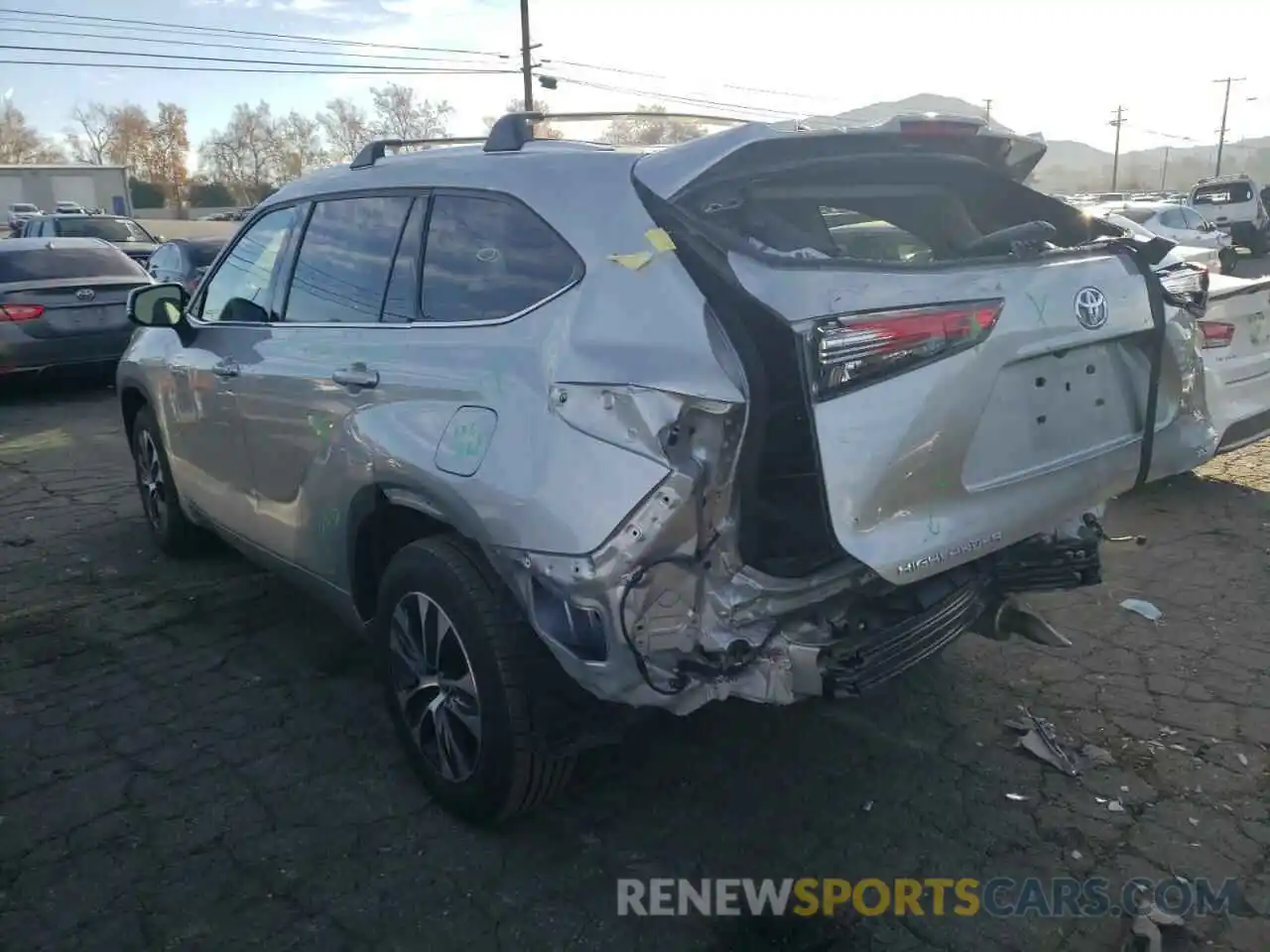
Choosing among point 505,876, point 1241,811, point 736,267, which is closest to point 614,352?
point 736,267

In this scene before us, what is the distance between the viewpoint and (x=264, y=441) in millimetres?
3955

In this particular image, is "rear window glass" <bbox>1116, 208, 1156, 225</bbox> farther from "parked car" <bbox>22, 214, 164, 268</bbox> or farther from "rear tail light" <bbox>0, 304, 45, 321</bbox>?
"parked car" <bbox>22, 214, 164, 268</bbox>

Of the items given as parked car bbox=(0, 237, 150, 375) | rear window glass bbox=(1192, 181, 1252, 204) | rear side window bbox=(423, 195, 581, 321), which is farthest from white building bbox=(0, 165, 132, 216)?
rear side window bbox=(423, 195, 581, 321)

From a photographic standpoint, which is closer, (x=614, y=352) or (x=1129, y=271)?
(x=614, y=352)

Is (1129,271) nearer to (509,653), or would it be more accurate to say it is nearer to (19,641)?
(509,653)

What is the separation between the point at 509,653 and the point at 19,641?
3.00 meters

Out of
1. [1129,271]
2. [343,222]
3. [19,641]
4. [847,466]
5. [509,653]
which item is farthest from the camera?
[19,641]

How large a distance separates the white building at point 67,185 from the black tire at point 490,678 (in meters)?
49.4

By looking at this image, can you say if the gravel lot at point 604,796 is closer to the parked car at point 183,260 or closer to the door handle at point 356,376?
the door handle at point 356,376

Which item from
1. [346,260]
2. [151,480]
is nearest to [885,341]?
[346,260]

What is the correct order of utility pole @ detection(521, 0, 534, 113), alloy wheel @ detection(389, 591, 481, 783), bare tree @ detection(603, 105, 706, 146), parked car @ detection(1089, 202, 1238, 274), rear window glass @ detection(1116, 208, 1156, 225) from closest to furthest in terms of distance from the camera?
alloy wheel @ detection(389, 591, 481, 783) → bare tree @ detection(603, 105, 706, 146) → parked car @ detection(1089, 202, 1238, 274) → rear window glass @ detection(1116, 208, 1156, 225) → utility pole @ detection(521, 0, 534, 113)

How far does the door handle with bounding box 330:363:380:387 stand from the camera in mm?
3281

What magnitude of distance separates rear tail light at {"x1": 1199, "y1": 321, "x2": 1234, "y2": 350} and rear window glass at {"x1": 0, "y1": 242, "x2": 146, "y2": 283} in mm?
9979

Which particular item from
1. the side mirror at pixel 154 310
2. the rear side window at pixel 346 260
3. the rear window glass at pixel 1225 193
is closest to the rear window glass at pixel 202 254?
the side mirror at pixel 154 310
